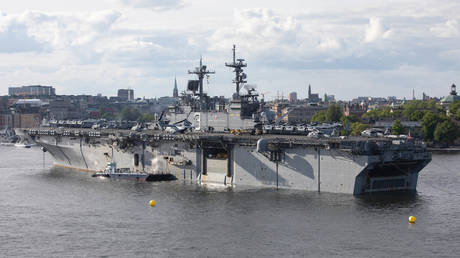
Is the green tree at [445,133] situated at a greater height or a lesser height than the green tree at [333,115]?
lesser

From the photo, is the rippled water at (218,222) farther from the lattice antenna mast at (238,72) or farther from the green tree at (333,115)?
the green tree at (333,115)

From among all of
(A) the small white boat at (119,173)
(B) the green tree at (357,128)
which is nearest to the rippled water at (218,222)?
(A) the small white boat at (119,173)

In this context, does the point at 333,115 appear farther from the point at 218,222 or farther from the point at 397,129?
the point at 218,222

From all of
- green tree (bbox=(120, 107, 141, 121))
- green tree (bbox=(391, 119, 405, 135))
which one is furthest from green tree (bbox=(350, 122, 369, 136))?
green tree (bbox=(120, 107, 141, 121))

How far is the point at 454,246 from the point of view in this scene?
2755 centimetres

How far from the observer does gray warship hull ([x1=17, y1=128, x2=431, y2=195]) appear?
37406 millimetres

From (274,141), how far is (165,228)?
35.9 feet

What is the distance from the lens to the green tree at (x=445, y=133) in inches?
3408

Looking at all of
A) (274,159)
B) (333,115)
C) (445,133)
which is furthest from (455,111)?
(274,159)

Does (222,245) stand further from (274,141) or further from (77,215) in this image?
(274,141)

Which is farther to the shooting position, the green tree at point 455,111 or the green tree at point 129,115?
the green tree at point 129,115

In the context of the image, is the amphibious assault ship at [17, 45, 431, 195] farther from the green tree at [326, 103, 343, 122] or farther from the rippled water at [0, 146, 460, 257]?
the green tree at [326, 103, 343, 122]

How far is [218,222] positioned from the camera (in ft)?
105

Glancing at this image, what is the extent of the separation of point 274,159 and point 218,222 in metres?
9.16
